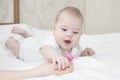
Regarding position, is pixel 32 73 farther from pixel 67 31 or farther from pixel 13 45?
pixel 13 45

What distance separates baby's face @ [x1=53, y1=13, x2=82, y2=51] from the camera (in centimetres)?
105

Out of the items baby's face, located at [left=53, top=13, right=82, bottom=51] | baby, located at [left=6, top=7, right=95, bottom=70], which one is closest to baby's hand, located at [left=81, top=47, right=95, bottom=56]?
baby, located at [left=6, top=7, right=95, bottom=70]

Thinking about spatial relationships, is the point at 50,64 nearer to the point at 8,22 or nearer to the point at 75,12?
the point at 75,12

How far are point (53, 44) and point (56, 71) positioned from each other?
0.31m

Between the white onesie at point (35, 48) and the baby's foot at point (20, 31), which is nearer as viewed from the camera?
the white onesie at point (35, 48)

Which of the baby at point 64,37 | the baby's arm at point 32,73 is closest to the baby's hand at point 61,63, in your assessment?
the baby's arm at point 32,73

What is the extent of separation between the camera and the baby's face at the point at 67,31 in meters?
1.05

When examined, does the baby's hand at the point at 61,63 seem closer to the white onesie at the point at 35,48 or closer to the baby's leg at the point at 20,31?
the white onesie at the point at 35,48

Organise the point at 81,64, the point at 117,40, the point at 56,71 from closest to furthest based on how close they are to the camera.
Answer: the point at 56,71 → the point at 81,64 → the point at 117,40

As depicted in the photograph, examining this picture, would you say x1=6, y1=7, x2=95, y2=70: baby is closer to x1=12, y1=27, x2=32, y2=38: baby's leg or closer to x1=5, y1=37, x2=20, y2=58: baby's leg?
x1=5, y1=37, x2=20, y2=58: baby's leg

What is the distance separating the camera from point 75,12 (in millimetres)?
1081

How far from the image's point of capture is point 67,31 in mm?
1053

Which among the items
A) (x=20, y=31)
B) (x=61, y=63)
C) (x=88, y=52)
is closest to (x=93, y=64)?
(x=61, y=63)

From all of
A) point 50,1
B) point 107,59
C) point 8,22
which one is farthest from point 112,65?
point 50,1
